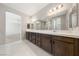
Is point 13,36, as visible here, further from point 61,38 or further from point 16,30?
point 61,38

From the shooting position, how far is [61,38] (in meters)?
2.23

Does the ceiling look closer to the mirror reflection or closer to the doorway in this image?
the doorway

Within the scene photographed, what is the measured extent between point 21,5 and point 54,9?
167 cm

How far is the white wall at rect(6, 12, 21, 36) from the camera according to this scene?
497 cm

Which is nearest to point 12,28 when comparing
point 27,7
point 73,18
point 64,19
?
point 27,7

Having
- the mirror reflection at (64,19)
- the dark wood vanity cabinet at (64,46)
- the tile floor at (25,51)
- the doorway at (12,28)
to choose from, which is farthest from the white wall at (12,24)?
the dark wood vanity cabinet at (64,46)

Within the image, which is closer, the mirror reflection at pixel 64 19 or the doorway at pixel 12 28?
the mirror reflection at pixel 64 19

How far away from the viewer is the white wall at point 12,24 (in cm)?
497

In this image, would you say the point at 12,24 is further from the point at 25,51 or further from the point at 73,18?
the point at 73,18

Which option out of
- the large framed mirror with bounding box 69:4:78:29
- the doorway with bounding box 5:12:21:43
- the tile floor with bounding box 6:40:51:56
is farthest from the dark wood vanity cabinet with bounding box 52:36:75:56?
the doorway with bounding box 5:12:21:43

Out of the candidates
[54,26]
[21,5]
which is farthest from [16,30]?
[54,26]

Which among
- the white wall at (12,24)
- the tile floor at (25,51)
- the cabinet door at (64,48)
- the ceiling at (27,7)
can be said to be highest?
the ceiling at (27,7)

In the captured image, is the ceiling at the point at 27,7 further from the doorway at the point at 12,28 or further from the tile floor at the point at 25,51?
the tile floor at the point at 25,51

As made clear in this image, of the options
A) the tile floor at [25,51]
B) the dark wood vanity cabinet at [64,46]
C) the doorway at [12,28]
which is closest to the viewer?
the dark wood vanity cabinet at [64,46]
